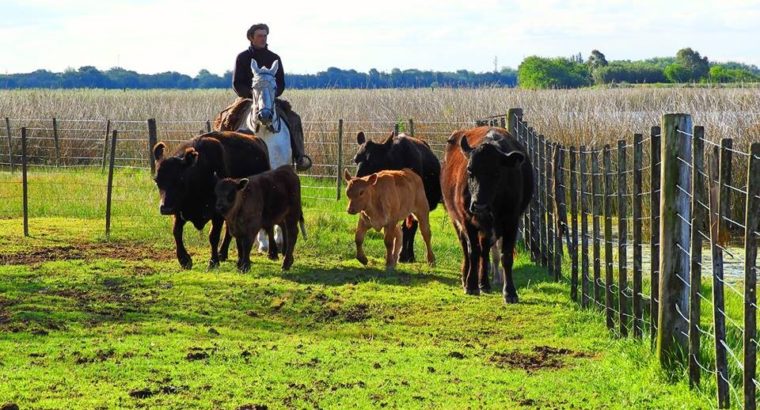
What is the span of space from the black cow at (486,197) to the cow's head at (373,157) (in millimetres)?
2701

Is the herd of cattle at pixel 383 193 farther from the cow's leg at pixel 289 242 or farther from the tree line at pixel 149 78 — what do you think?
the tree line at pixel 149 78

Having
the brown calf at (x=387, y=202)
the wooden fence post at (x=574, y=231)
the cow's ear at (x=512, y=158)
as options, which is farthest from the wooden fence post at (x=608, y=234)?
the brown calf at (x=387, y=202)

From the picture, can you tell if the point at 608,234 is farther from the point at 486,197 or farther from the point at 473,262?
the point at 473,262

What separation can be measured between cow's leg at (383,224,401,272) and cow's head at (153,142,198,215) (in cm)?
229

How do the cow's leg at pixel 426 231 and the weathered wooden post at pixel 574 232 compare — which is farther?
the cow's leg at pixel 426 231

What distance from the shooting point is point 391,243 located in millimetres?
13852

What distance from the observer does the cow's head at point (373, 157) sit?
1557cm

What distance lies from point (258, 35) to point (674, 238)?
33.3ft

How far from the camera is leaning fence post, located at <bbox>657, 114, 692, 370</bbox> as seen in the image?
806cm

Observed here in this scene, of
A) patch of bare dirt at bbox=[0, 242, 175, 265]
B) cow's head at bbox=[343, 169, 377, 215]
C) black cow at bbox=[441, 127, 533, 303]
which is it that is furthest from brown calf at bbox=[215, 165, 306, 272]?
black cow at bbox=[441, 127, 533, 303]

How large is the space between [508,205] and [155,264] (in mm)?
4748

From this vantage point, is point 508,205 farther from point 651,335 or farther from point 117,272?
point 117,272

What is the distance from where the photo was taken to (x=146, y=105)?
122 feet

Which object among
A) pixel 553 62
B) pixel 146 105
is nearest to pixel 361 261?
pixel 146 105
